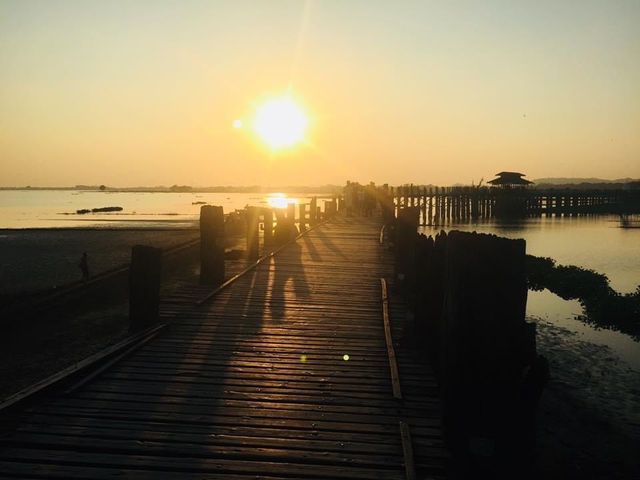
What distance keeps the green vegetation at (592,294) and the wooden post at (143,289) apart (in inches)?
461

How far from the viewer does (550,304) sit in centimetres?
1730

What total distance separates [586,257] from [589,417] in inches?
1061

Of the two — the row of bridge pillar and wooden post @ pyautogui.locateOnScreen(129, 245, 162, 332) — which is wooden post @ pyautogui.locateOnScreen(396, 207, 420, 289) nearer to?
the row of bridge pillar

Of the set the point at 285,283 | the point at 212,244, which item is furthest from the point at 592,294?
the point at 212,244

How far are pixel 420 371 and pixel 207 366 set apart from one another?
2.50 metres

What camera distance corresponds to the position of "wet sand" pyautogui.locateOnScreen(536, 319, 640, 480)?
6.17m

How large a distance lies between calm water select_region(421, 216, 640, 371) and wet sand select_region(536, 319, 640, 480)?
1.11m

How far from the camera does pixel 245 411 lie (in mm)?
4906

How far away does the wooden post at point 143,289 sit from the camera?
308 inches

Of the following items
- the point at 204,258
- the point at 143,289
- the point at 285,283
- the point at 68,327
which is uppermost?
the point at 204,258

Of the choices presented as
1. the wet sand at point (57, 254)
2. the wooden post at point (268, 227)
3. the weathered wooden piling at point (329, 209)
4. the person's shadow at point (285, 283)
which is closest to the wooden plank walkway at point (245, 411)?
the person's shadow at point (285, 283)

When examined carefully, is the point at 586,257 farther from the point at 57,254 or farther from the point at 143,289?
the point at 57,254

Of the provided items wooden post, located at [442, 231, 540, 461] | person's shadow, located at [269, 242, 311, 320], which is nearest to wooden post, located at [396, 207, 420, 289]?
person's shadow, located at [269, 242, 311, 320]

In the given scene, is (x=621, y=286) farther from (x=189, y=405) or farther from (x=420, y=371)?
(x=189, y=405)
